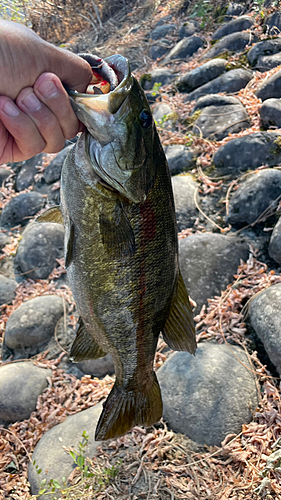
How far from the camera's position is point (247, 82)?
26.0 feet

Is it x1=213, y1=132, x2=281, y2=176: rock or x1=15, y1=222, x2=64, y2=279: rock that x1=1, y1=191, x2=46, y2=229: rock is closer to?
x1=15, y1=222, x2=64, y2=279: rock

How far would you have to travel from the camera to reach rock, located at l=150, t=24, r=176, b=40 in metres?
12.5

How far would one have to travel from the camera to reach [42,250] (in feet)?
19.8

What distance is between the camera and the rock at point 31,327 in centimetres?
502

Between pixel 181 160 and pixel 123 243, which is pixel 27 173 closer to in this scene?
pixel 181 160

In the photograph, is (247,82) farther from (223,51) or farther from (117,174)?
(117,174)

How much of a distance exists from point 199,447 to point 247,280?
1.94m

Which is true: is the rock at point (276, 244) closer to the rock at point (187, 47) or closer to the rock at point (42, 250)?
the rock at point (42, 250)

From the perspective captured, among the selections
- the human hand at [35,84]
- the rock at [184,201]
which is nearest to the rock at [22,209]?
the rock at [184,201]

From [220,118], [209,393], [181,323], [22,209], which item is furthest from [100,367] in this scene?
[220,118]

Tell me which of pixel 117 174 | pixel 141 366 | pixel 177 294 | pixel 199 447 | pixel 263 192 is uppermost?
pixel 117 174

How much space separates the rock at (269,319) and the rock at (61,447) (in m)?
1.87

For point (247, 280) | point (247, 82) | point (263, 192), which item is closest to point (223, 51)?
point (247, 82)

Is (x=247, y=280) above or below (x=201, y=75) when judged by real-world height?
below
